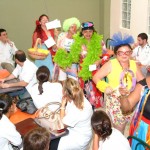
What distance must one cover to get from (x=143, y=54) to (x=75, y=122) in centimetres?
317

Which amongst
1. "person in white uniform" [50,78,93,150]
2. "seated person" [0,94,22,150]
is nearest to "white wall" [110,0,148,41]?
"person in white uniform" [50,78,93,150]

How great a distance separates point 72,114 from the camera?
281cm

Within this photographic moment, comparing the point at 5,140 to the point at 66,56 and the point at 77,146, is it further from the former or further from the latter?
the point at 66,56

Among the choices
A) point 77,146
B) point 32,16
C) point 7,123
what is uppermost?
point 32,16

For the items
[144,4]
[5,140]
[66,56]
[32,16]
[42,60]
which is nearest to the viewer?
[5,140]

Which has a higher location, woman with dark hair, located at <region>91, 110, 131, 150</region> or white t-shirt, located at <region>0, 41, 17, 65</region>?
white t-shirt, located at <region>0, 41, 17, 65</region>

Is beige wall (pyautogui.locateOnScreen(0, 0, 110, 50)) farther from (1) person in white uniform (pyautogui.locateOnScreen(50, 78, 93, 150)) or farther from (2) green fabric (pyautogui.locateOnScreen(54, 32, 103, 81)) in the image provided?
(1) person in white uniform (pyautogui.locateOnScreen(50, 78, 93, 150))

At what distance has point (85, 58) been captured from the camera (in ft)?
14.5

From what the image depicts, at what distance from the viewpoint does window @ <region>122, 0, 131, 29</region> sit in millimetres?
7016

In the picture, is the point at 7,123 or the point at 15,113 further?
the point at 15,113

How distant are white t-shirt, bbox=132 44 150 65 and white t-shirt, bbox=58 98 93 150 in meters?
2.92

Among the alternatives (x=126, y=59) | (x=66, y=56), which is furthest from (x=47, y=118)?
(x=66, y=56)

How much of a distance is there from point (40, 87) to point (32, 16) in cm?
415

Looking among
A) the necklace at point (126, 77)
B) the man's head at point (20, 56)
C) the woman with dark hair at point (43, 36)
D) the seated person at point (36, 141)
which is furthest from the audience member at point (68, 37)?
the seated person at point (36, 141)
